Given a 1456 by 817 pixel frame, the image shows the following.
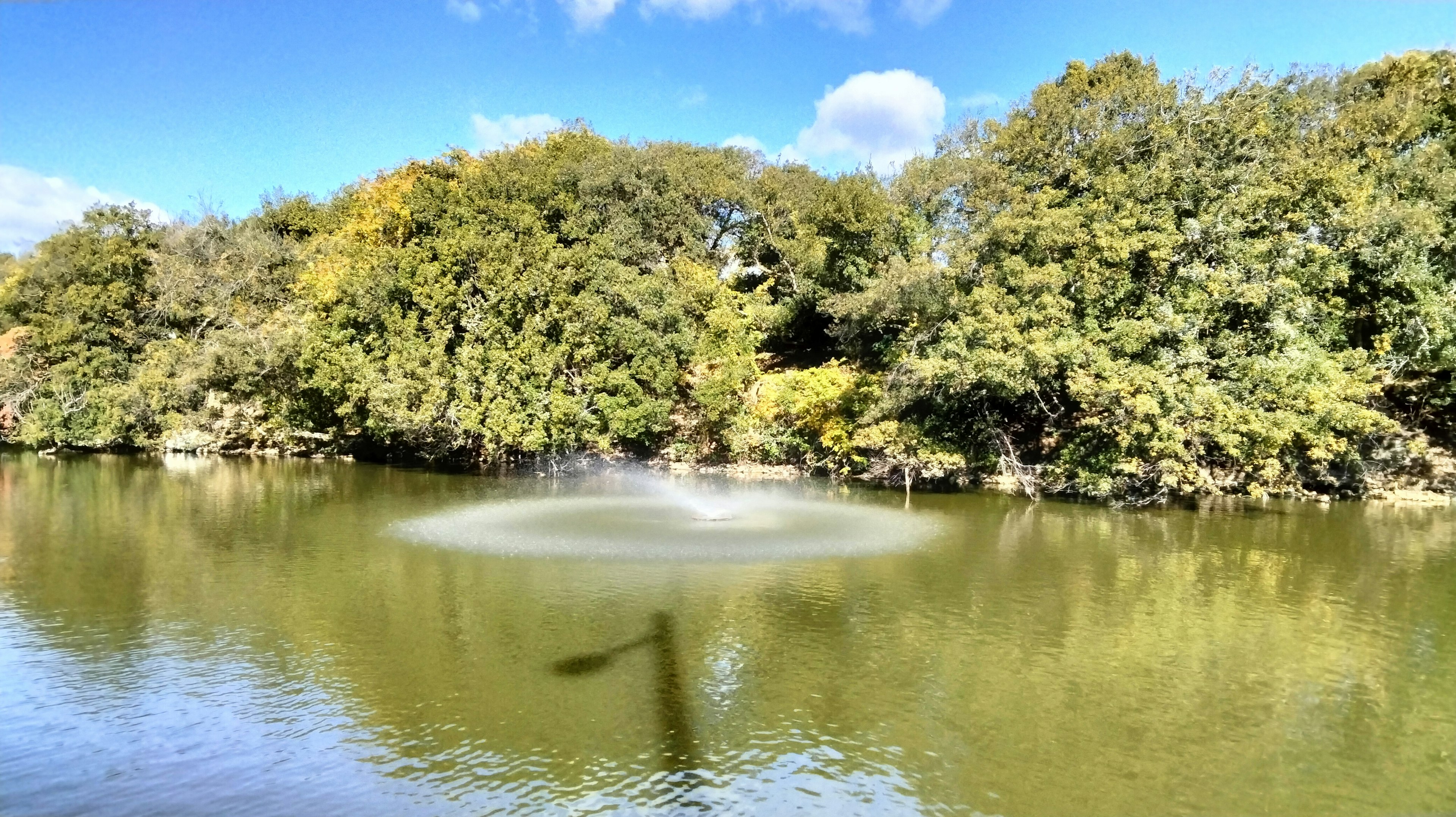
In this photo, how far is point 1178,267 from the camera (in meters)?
26.7

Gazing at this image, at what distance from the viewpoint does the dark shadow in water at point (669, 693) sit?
954 cm

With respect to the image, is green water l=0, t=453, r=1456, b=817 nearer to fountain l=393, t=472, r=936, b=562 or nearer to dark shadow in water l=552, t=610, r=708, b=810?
dark shadow in water l=552, t=610, r=708, b=810

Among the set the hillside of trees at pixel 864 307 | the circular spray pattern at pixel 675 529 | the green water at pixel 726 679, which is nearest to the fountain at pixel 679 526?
the circular spray pattern at pixel 675 529

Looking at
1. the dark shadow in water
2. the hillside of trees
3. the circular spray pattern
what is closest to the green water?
the dark shadow in water

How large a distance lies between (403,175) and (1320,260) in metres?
40.5

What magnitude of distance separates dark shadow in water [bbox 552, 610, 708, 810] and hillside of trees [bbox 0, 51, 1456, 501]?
56.1 feet

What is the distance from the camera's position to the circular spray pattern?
2033cm

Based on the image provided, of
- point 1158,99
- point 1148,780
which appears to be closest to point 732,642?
point 1148,780

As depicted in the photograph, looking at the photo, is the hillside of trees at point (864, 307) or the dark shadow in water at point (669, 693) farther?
the hillside of trees at point (864, 307)

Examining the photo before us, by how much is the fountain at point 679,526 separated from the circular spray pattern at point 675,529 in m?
0.05

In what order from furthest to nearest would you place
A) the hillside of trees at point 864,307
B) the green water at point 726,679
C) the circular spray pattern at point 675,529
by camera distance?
the hillside of trees at point 864,307 → the circular spray pattern at point 675,529 → the green water at point 726,679

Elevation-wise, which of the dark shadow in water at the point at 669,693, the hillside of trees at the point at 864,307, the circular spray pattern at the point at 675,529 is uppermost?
the hillside of trees at the point at 864,307

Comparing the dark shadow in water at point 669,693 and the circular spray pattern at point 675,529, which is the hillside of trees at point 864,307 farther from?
the dark shadow in water at point 669,693

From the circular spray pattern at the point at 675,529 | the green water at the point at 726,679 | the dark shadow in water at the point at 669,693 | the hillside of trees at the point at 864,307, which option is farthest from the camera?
the hillside of trees at the point at 864,307
